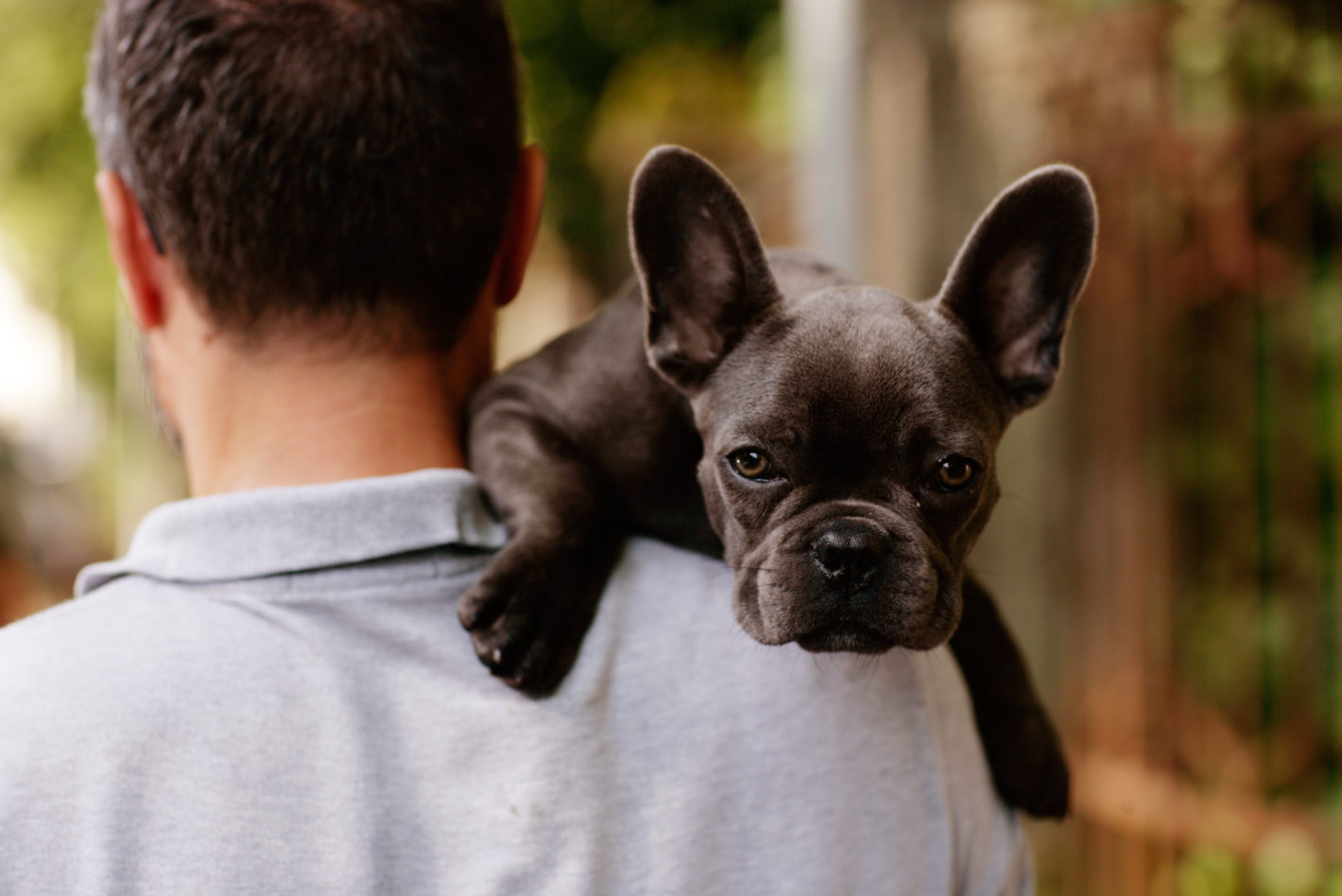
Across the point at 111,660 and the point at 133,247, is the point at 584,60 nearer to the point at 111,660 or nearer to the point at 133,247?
the point at 133,247

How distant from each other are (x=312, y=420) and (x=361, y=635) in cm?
38

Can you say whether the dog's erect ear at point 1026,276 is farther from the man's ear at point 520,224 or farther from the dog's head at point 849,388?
the man's ear at point 520,224

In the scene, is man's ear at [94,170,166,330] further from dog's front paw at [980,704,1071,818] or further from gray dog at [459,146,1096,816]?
dog's front paw at [980,704,1071,818]

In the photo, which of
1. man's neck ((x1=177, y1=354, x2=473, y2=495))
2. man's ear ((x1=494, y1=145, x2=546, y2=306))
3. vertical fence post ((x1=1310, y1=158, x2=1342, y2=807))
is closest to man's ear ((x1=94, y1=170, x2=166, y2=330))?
man's neck ((x1=177, y1=354, x2=473, y2=495))

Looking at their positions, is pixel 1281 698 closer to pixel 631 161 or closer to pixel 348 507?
pixel 348 507

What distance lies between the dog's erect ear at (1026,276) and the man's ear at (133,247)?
1.23 meters

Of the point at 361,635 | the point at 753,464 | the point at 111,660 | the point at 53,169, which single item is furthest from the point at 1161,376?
the point at 53,169

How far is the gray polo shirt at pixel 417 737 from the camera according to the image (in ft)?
4.77

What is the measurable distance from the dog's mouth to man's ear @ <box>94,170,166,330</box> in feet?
3.84

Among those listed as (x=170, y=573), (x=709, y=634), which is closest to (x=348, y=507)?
(x=170, y=573)

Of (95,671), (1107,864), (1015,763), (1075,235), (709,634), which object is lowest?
(1107,864)

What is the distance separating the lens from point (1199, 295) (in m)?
4.57

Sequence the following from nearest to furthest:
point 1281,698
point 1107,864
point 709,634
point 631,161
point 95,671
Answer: point 95,671 < point 709,634 < point 1281,698 < point 1107,864 < point 631,161

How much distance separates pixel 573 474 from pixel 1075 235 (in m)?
0.83
